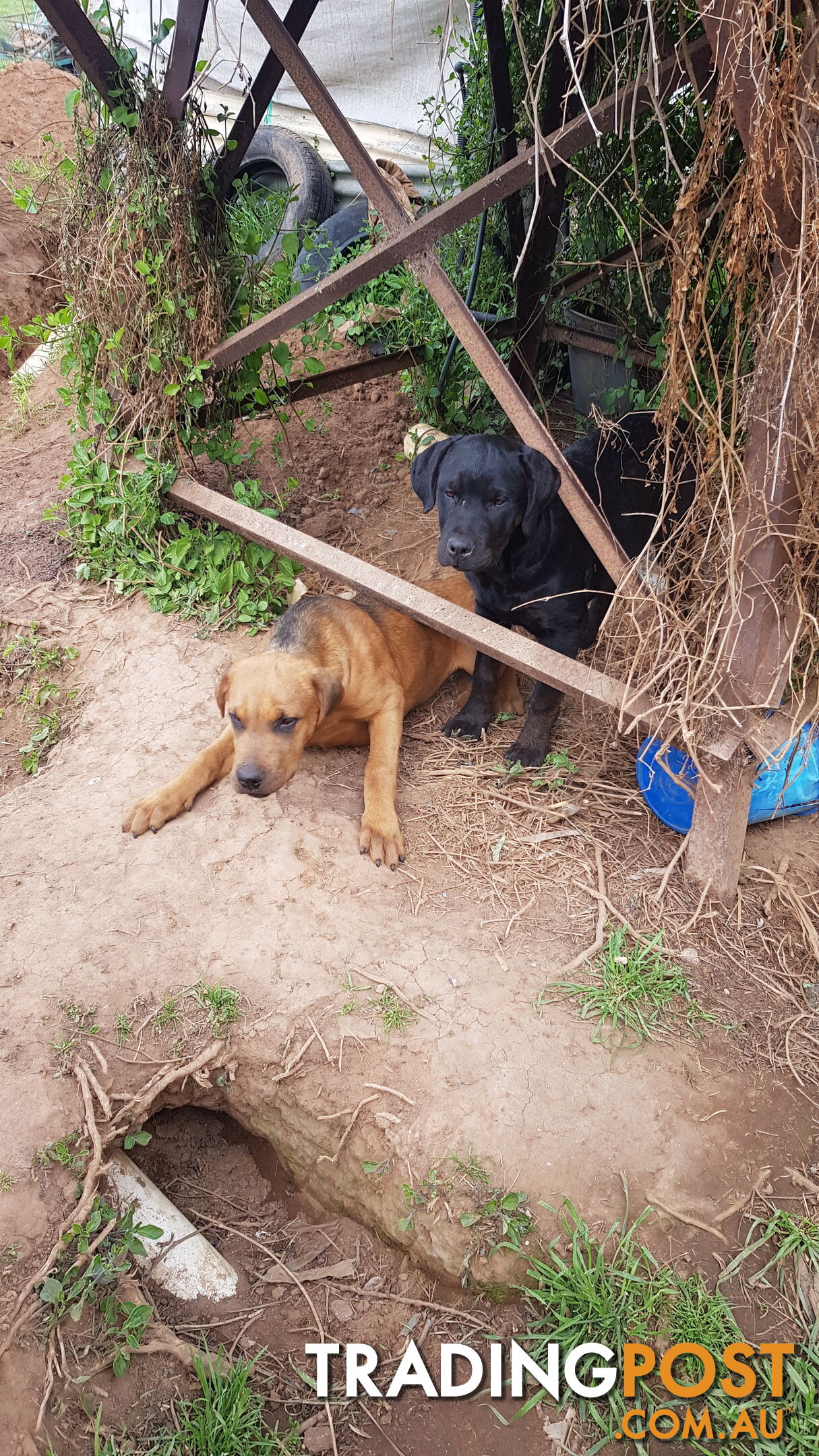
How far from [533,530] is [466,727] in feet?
3.44

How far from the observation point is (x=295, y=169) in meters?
8.31

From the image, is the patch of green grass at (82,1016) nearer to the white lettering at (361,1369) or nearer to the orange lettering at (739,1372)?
the white lettering at (361,1369)

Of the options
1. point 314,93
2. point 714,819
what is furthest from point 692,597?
point 314,93

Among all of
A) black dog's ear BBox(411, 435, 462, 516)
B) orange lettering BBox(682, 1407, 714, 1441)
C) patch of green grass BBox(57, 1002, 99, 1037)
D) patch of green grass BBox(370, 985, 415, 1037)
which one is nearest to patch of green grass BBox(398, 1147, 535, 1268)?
patch of green grass BBox(370, 985, 415, 1037)

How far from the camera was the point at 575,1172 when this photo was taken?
287 cm

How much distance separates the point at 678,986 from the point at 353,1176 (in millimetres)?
1235

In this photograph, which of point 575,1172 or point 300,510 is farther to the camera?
point 300,510

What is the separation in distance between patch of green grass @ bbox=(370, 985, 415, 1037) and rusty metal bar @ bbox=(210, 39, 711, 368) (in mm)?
2555

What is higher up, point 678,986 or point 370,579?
point 370,579

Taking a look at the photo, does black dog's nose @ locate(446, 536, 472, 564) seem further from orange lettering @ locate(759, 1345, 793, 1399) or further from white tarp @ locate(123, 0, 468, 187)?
white tarp @ locate(123, 0, 468, 187)

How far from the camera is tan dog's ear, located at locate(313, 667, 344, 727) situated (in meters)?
3.77

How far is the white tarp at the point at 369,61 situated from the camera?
26.2ft

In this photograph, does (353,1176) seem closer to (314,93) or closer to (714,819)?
(714,819)

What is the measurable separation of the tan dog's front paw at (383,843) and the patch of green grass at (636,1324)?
1.42m
